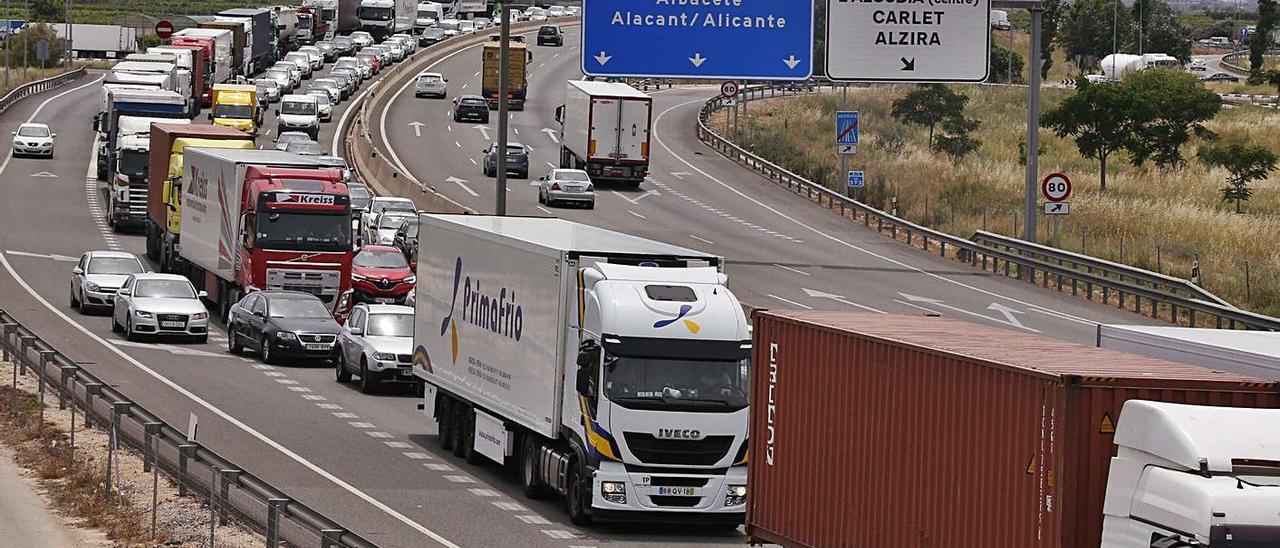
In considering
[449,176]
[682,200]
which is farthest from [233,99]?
[682,200]

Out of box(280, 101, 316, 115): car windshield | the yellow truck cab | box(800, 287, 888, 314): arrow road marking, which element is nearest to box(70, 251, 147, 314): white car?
box(800, 287, 888, 314): arrow road marking

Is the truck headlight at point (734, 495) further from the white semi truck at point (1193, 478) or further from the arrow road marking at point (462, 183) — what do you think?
the arrow road marking at point (462, 183)

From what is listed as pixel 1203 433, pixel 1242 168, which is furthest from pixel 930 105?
pixel 1203 433

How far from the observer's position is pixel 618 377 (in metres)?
20.7

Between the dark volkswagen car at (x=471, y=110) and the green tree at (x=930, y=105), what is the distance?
19.4m

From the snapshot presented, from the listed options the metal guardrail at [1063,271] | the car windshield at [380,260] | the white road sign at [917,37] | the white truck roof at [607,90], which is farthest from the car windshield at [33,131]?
the white road sign at [917,37]

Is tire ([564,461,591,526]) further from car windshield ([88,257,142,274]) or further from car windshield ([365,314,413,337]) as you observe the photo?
car windshield ([88,257,142,274])

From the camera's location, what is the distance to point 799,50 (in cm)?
3788

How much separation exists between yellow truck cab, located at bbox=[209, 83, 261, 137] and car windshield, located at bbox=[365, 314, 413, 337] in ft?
152

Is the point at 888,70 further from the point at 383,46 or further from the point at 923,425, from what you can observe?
the point at 383,46

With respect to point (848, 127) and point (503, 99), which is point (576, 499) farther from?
point (848, 127)

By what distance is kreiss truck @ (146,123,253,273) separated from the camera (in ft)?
155

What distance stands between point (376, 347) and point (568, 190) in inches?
1141

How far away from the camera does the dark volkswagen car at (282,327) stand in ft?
117
